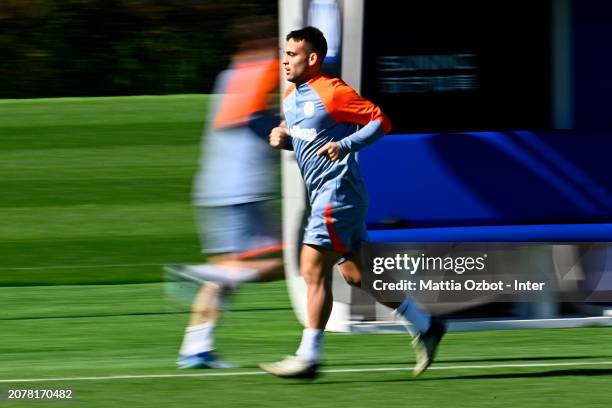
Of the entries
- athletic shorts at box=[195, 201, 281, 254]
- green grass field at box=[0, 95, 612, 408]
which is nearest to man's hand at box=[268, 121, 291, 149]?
athletic shorts at box=[195, 201, 281, 254]

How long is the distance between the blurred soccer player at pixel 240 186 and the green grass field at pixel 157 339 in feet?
0.95

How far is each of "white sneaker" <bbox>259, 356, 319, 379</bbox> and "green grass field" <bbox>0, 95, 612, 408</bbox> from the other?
0.05 metres

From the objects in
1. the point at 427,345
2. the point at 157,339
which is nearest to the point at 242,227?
the point at 427,345

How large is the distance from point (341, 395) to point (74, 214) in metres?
8.99

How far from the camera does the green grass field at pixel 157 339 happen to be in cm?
663

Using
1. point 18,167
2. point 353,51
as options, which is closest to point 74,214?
point 18,167

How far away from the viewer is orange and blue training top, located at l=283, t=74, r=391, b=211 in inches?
268

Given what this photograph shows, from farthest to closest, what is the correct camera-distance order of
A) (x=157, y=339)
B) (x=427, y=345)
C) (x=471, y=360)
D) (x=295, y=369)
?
(x=157, y=339), (x=471, y=360), (x=427, y=345), (x=295, y=369)

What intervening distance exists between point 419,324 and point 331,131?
964 millimetres

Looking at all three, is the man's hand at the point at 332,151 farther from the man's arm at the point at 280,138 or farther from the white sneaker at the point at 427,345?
the white sneaker at the point at 427,345

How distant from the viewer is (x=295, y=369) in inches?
268

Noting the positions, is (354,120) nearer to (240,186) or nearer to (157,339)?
(240,186)

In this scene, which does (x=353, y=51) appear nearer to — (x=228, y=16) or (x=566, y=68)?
(x=566, y=68)

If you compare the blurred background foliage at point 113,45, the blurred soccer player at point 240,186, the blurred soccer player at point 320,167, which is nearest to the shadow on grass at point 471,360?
the blurred soccer player at point 320,167
